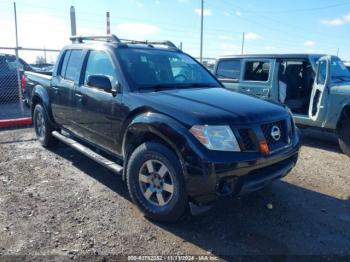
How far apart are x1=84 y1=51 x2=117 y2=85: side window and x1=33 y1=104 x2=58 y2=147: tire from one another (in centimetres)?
180

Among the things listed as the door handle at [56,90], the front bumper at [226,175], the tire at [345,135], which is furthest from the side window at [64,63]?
the tire at [345,135]

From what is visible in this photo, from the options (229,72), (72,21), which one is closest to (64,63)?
(229,72)

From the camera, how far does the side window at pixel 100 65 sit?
167 inches

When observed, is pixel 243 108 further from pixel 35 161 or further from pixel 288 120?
pixel 35 161

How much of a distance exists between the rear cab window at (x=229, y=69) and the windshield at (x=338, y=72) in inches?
80.6

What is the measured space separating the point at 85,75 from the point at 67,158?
180cm

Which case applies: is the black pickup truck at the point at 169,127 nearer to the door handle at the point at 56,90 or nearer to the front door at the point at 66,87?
the front door at the point at 66,87

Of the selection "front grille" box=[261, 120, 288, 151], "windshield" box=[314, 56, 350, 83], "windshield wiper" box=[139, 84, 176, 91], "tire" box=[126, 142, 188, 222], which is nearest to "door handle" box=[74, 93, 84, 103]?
"windshield wiper" box=[139, 84, 176, 91]

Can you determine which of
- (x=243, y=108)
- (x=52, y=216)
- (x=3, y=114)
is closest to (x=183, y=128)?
(x=243, y=108)

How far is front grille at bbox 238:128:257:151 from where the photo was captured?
3.23m

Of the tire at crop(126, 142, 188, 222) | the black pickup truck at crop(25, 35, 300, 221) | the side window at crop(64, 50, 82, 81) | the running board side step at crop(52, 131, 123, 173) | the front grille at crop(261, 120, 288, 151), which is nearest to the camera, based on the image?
the black pickup truck at crop(25, 35, 300, 221)

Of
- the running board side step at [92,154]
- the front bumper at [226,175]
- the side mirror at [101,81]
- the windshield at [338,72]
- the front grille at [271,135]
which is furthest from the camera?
the windshield at [338,72]

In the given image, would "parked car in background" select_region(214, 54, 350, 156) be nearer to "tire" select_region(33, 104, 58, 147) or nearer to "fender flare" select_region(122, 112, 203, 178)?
"fender flare" select_region(122, 112, 203, 178)

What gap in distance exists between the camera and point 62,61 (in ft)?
18.3
